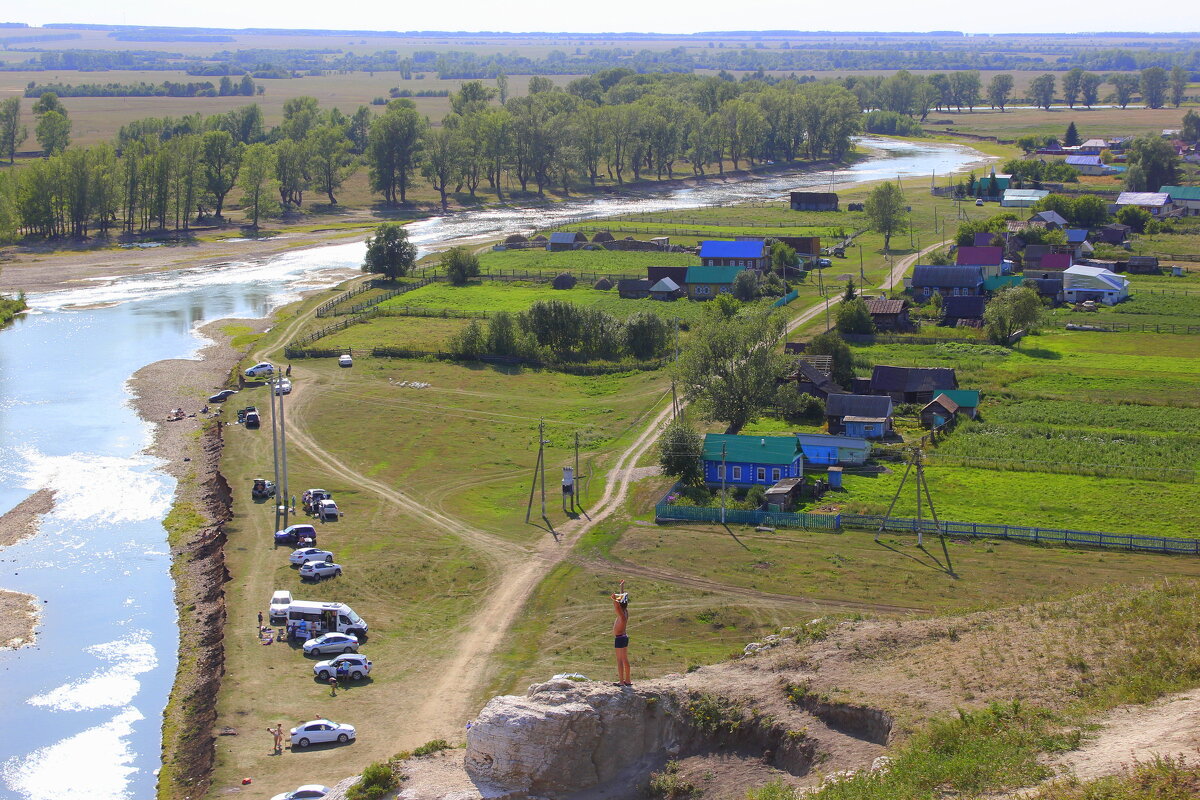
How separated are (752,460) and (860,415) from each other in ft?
25.7

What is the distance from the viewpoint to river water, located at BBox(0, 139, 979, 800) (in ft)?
97.9

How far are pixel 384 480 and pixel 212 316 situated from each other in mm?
38449

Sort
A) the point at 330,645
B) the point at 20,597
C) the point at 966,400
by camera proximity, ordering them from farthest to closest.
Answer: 1. the point at 966,400
2. the point at 20,597
3. the point at 330,645

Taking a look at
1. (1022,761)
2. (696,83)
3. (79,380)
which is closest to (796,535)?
(1022,761)

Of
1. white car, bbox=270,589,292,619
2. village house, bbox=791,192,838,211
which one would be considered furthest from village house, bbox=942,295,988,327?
village house, bbox=791,192,838,211

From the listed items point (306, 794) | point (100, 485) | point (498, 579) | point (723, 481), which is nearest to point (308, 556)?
point (498, 579)

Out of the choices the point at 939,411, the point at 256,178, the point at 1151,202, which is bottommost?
the point at 939,411

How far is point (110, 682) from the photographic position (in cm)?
3294

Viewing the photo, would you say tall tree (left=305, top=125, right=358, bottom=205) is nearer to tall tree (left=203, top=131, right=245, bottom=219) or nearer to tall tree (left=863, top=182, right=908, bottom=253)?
tall tree (left=203, top=131, right=245, bottom=219)

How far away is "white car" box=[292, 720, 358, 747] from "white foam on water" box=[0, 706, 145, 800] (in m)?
3.82

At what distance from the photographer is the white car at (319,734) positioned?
1110 inches

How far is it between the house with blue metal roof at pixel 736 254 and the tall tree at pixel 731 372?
34.8 m

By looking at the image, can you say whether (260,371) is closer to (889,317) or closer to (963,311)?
(889,317)

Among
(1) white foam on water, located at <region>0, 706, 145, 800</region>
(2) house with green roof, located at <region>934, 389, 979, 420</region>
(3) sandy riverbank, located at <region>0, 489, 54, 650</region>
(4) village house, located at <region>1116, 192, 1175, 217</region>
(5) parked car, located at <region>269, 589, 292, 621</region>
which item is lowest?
(1) white foam on water, located at <region>0, 706, 145, 800</region>
